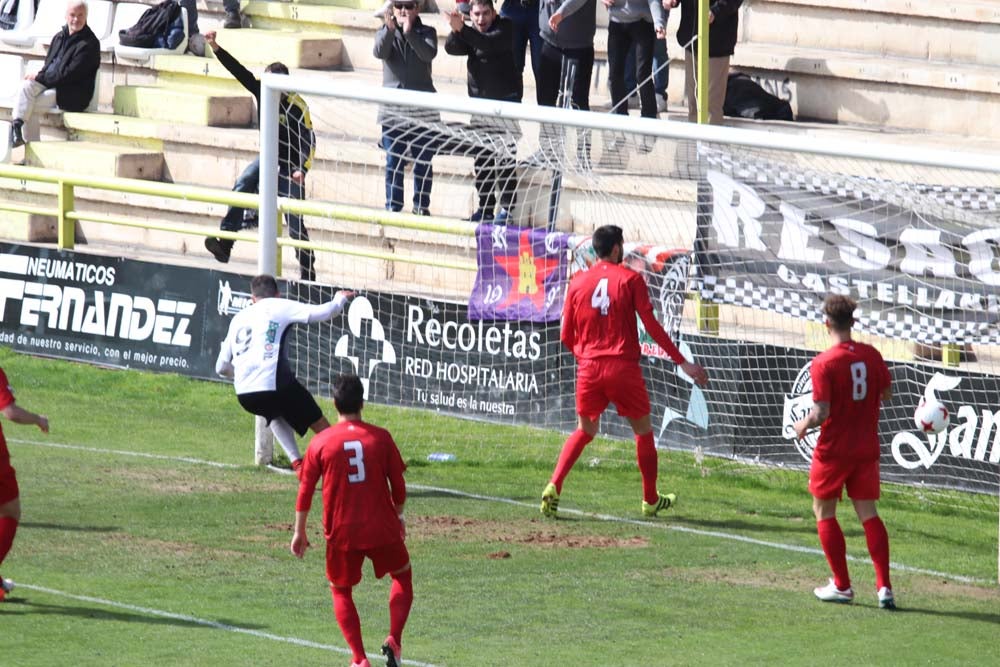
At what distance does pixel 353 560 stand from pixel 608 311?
398 centimetres

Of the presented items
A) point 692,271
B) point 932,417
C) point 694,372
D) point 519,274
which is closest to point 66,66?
point 519,274

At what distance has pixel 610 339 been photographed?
12281 millimetres

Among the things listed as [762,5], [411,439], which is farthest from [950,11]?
[411,439]

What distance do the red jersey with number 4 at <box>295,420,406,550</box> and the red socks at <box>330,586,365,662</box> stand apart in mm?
261

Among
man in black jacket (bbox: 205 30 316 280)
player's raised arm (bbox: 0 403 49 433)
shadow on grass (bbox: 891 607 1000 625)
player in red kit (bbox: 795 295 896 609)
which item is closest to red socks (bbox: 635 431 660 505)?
player in red kit (bbox: 795 295 896 609)

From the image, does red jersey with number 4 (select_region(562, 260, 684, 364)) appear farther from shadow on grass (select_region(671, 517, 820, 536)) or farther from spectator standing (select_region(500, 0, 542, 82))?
spectator standing (select_region(500, 0, 542, 82))

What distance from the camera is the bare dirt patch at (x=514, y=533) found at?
1195cm

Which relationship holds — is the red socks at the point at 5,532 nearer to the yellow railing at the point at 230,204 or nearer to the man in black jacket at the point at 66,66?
the yellow railing at the point at 230,204

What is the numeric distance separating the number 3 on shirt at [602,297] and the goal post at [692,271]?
115 centimetres

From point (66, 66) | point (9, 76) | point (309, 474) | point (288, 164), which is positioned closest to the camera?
point (309, 474)

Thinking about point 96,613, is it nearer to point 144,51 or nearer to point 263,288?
point 263,288

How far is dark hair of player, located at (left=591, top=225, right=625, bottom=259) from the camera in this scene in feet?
40.0

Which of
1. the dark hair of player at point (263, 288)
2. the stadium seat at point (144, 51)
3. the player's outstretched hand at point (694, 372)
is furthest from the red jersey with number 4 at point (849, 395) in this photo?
the stadium seat at point (144, 51)

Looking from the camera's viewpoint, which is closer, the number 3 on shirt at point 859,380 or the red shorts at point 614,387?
the number 3 on shirt at point 859,380
